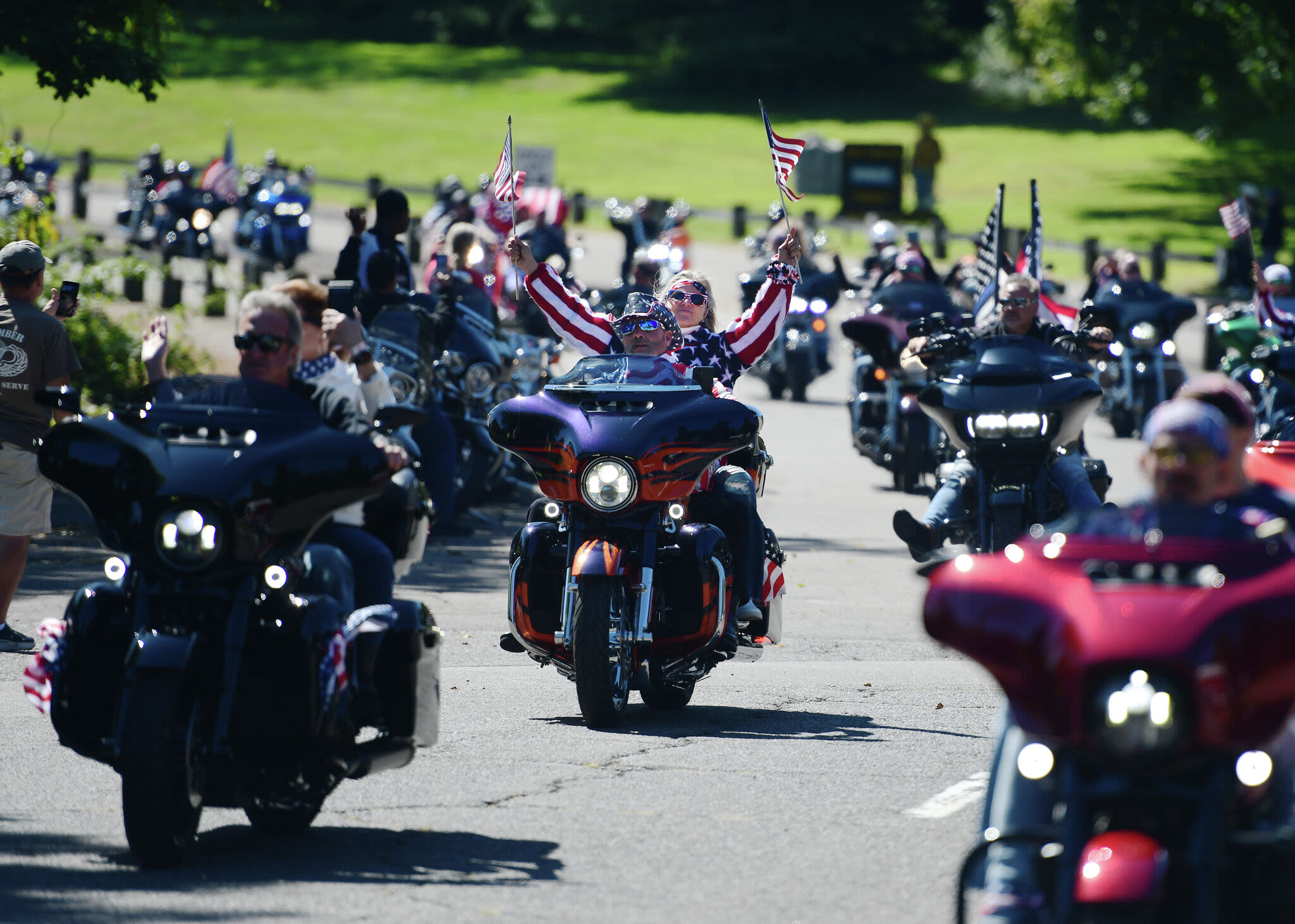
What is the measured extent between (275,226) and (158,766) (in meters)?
28.6

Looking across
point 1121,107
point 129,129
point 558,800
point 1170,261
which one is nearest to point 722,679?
point 558,800

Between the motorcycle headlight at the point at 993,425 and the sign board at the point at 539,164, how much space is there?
22.0m

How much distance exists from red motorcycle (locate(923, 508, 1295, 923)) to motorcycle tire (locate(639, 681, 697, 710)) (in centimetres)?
401

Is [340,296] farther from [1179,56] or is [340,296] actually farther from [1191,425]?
[1179,56]

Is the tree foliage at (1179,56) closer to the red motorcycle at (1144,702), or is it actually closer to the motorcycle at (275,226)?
the motorcycle at (275,226)

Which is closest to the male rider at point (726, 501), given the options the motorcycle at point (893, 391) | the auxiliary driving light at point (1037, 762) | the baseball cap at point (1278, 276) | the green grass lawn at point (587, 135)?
the auxiliary driving light at point (1037, 762)

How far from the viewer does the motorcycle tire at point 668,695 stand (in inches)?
341

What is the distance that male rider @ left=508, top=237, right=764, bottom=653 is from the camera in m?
8.83

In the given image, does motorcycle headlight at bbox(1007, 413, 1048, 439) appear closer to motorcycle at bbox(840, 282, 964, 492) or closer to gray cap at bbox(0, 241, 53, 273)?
gray cap at bbox(0, 241, 53, 273)

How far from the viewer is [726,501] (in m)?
8.84

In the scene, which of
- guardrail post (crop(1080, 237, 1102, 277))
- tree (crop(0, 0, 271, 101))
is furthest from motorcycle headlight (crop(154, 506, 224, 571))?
guardrail post (crop(1080, 237, 1102, 277))

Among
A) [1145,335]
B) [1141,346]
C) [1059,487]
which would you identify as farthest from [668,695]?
[1141,346]

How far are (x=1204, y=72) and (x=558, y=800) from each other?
3661cm

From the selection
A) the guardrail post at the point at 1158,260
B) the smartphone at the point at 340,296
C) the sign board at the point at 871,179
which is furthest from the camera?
the sign board at the point at 871,179
